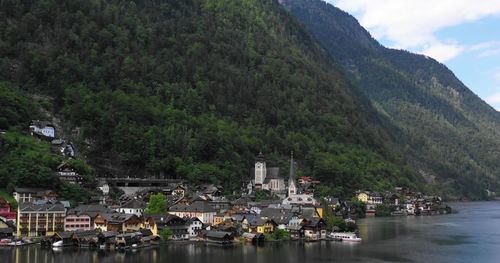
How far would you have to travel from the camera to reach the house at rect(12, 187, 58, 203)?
261 ft

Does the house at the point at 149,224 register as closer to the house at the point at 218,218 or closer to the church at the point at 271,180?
the house at the point at 218,218

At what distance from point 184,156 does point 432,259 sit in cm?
6516

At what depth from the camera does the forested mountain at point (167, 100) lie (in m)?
111

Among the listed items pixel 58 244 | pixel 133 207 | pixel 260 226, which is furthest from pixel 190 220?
pixel 58 244

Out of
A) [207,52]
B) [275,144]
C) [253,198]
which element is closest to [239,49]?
[207,52]

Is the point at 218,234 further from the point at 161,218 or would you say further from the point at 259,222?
the point at 161,218

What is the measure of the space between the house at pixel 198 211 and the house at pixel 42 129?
3372 centimetres

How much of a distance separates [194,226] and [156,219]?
20.8 ft

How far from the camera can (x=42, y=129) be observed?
337 ft

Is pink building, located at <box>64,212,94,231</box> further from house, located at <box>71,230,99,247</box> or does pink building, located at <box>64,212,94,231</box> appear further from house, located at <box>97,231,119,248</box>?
house, located at <box>97,231,119,248</box>

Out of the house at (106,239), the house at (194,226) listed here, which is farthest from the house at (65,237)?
the house at (194,226)

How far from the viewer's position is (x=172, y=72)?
504 feet

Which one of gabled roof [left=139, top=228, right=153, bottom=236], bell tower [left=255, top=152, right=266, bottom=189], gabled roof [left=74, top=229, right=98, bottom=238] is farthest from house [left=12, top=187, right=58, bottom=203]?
bell tower [left=255, top=152, right=266, bottom=189]

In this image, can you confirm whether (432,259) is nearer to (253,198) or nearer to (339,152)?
(253,198)
